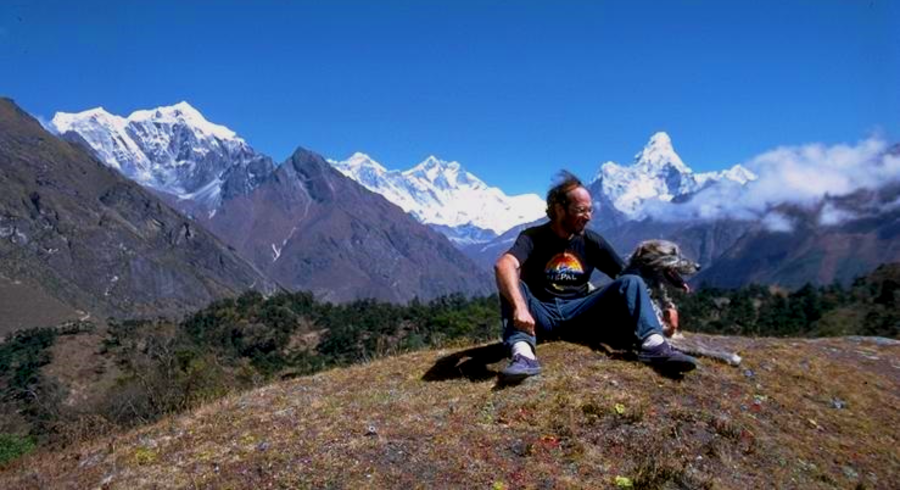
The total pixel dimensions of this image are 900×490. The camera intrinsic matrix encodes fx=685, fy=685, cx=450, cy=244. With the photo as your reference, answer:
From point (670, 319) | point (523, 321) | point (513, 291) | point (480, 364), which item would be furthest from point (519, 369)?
point (670, 319)

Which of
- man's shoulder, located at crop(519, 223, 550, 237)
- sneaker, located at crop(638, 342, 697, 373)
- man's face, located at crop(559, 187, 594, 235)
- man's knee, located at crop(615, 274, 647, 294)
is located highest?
man's face, located at crop(559, 187, 594, 235)

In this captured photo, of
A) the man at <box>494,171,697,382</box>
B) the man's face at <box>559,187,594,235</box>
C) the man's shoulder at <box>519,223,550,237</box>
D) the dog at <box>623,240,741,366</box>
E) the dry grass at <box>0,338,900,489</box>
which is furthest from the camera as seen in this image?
the dog at <box>623,240,741,366</box>

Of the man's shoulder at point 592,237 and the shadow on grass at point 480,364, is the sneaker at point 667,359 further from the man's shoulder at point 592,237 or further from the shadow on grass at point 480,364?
the man's shoulder at point 592,237

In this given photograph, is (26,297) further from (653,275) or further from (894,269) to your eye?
(653,275)

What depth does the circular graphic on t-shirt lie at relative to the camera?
7.84 m

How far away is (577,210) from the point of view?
7566 millimetres

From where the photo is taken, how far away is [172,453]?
6242 millimetres

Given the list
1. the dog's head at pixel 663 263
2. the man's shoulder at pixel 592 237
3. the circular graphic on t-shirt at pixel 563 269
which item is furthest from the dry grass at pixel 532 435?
the man's shoulder at pixel 592 237

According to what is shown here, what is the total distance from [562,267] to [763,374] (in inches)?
103

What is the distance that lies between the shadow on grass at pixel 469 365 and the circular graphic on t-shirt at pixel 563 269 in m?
1.00

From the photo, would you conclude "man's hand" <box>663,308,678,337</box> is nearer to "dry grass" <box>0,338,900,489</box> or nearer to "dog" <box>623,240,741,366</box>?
"dog" <box>623,240,741,366</box>

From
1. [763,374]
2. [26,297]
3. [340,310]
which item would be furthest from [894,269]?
[26,297]

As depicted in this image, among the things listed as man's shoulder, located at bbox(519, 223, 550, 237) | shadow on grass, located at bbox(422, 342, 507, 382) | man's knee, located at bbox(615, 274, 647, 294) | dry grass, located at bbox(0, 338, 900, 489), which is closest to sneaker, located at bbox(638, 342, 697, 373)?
dry grass, located at bbox(0, 338, 900, 489)

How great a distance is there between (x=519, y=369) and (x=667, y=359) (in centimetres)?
155
